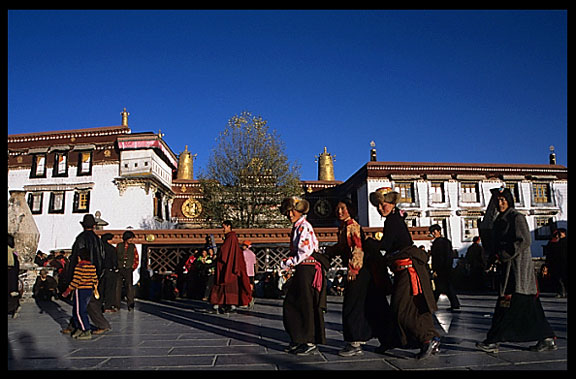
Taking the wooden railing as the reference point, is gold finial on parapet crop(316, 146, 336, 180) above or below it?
above

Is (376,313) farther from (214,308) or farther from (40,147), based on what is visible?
(40,147)

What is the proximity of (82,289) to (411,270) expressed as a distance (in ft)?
14.1

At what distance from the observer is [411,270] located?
14.6ft

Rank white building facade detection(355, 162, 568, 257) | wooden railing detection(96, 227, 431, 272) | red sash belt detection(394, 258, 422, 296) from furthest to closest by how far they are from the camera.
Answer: white building facade detection(355, 162, 568, 257) < wooden railing detection(96, 227, 431, 272) < red sash belt detection(394, 258, 422, 296)

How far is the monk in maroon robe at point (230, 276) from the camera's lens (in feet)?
29.2

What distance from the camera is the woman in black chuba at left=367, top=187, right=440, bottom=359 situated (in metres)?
4.25

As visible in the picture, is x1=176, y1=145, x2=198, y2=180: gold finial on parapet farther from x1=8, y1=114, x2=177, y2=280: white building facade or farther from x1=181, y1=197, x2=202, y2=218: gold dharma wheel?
x1=8, y1=114, x2=177, y2=280: white building facade

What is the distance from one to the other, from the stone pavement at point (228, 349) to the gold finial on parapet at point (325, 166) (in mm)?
33356

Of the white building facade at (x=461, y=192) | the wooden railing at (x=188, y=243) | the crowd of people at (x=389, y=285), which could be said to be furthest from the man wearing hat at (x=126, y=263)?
the white building facade at (x=461, y=192)

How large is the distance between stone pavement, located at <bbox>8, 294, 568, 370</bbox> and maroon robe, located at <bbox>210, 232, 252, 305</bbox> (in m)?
0.83

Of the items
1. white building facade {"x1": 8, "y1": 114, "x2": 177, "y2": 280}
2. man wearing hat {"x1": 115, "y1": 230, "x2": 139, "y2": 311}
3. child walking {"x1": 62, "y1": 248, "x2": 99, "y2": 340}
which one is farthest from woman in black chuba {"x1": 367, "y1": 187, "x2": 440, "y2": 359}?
white building facade {"x1": 8, "y1": 114, "x2": 177, "y2": 280}

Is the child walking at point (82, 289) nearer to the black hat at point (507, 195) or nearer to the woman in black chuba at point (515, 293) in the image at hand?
the woman in black chuba at point (515, 293)

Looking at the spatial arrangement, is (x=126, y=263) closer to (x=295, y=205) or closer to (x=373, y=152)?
(x=295, y=205)

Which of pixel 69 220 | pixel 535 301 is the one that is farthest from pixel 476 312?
pixel 69 220
